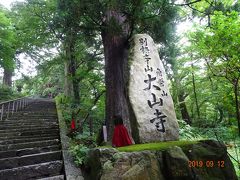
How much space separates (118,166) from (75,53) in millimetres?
8586

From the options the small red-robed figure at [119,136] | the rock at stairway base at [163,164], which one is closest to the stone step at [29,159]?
the rock at stairway base at [163,164]

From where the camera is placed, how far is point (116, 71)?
6535 millimetres

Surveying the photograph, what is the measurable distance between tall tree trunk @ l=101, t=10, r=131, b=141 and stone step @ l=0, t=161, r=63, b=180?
175cm

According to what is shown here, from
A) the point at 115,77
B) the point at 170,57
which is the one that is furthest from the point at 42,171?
the point at 170,57

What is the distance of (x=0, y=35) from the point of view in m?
10.1

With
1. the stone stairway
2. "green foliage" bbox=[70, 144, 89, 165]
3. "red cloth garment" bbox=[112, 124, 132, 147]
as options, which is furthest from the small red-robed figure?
the stone stairway

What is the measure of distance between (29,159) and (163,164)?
2.95 metres

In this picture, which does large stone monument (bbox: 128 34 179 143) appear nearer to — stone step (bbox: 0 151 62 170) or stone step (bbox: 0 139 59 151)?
stone step (bbox: 0 151 62 170)

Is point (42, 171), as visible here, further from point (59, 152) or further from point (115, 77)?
point (115, 77)

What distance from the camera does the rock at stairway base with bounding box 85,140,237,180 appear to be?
12.8 ft

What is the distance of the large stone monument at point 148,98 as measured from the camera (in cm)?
566

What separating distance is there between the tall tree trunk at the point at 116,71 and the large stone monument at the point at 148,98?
0.33 m
